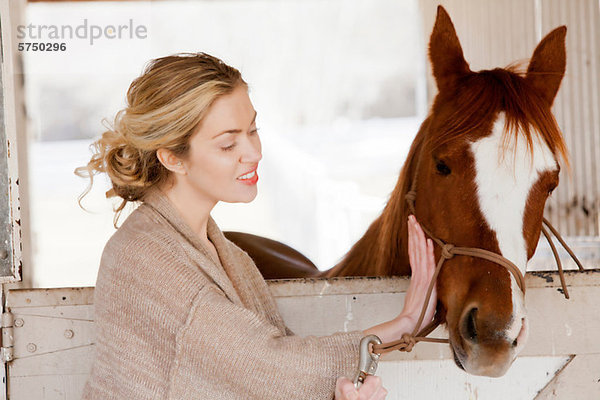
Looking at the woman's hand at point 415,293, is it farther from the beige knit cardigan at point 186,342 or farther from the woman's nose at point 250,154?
the woman's nose at point 250,154

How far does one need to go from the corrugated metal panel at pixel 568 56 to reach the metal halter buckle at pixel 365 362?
2.23m

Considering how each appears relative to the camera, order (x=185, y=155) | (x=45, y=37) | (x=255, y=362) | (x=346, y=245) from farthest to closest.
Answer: (x=346, y=245)
(x=45, y=37)
(x=185, y=155)
(x=255, y=362)

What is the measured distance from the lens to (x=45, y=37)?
77.2 inches

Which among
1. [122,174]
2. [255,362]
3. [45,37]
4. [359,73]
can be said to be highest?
[359,73]

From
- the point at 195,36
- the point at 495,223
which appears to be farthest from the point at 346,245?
the point at 495,223

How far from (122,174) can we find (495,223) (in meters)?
0.77

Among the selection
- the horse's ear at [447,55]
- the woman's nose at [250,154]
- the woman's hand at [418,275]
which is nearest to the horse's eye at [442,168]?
the woman's hand at [418,275]

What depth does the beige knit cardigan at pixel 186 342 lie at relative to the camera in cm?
114

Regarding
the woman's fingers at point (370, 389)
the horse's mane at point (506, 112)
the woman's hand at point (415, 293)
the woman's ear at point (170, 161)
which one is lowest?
the woman's fingers at point (370, 389)

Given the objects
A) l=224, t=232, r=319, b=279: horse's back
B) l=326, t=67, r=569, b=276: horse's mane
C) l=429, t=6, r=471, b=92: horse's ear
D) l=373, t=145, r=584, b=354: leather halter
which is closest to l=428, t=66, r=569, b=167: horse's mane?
l=326, t=67, r=569, b=276: horse's mane

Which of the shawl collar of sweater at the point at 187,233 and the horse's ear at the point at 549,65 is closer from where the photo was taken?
the shawl collar of sweater at the point at 187,233

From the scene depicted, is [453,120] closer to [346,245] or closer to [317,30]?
[346,245]

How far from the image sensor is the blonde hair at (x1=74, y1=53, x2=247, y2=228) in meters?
1.29

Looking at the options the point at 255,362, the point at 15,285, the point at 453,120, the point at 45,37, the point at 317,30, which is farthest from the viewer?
the point at 317,30
